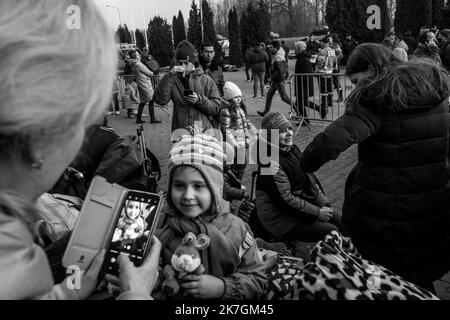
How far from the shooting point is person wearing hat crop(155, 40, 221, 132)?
16.1 feet

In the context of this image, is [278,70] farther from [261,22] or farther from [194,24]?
[194,24]

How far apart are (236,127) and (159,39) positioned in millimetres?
41168

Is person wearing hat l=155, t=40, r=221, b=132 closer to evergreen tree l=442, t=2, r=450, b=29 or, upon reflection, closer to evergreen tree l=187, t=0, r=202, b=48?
evergreen tree l=442, t=2, r=450, b=29

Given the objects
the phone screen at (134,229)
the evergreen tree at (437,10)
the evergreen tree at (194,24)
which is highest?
the evergreen tree at (194,24)

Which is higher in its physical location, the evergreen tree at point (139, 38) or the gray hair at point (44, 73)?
the evergreen tree at point (139, 38)

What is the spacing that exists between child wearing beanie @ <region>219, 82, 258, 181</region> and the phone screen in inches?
150

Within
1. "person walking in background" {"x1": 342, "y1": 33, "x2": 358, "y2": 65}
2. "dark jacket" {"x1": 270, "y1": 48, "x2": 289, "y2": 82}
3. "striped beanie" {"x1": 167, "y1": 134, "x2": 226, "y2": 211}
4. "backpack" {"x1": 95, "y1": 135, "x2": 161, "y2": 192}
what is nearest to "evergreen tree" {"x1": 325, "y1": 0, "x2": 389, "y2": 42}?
"person walking in background" {"x1": 342, "y1": 33, "x2": 358, "y2": 65}

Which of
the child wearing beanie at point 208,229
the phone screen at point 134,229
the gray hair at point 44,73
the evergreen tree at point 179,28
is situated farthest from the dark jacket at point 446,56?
the evergreen tree at point 179,28

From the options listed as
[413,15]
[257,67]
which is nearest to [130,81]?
[257,67]

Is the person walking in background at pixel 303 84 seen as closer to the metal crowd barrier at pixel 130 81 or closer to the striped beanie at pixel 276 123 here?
the metal crowd barrier at pixel 130 81

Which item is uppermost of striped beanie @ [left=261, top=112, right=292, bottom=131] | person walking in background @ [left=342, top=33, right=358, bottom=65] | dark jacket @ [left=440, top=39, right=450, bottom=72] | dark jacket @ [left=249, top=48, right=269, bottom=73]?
person walking in background @ [left=342, top=33, right=358, bottom=65]

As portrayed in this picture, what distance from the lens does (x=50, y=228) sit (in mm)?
1909

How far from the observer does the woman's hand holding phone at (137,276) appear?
1.21 metres
